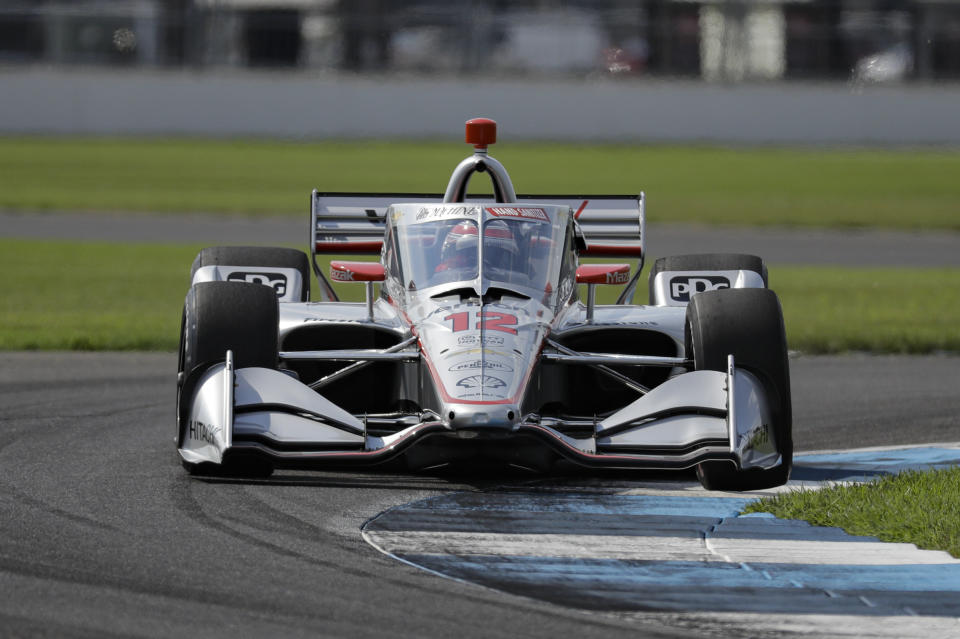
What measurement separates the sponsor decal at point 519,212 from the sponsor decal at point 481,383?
4.62 feet

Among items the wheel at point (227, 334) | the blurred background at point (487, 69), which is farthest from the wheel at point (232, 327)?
the blurred background at point (487, 69)

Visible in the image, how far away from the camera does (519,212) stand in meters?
7.95

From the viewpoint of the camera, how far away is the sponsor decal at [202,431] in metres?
6.84

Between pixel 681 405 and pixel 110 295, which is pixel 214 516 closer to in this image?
pixel 681 405

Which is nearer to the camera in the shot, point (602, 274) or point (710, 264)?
point (602, 274)

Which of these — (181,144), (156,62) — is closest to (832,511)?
(181,144)

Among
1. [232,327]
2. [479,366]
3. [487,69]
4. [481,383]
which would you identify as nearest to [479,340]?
[479,366]

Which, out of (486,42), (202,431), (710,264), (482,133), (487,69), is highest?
(486,42)

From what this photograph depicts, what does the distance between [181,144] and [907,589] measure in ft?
105

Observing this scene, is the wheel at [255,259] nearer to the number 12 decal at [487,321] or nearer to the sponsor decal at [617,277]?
the sponsor decal at [617,277]

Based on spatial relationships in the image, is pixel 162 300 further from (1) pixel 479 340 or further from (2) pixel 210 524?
(2) pixel 210 524

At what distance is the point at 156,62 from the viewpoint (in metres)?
37.9

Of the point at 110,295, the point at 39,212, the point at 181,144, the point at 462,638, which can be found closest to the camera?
the point at 462,638

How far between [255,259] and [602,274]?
226 centimetres
